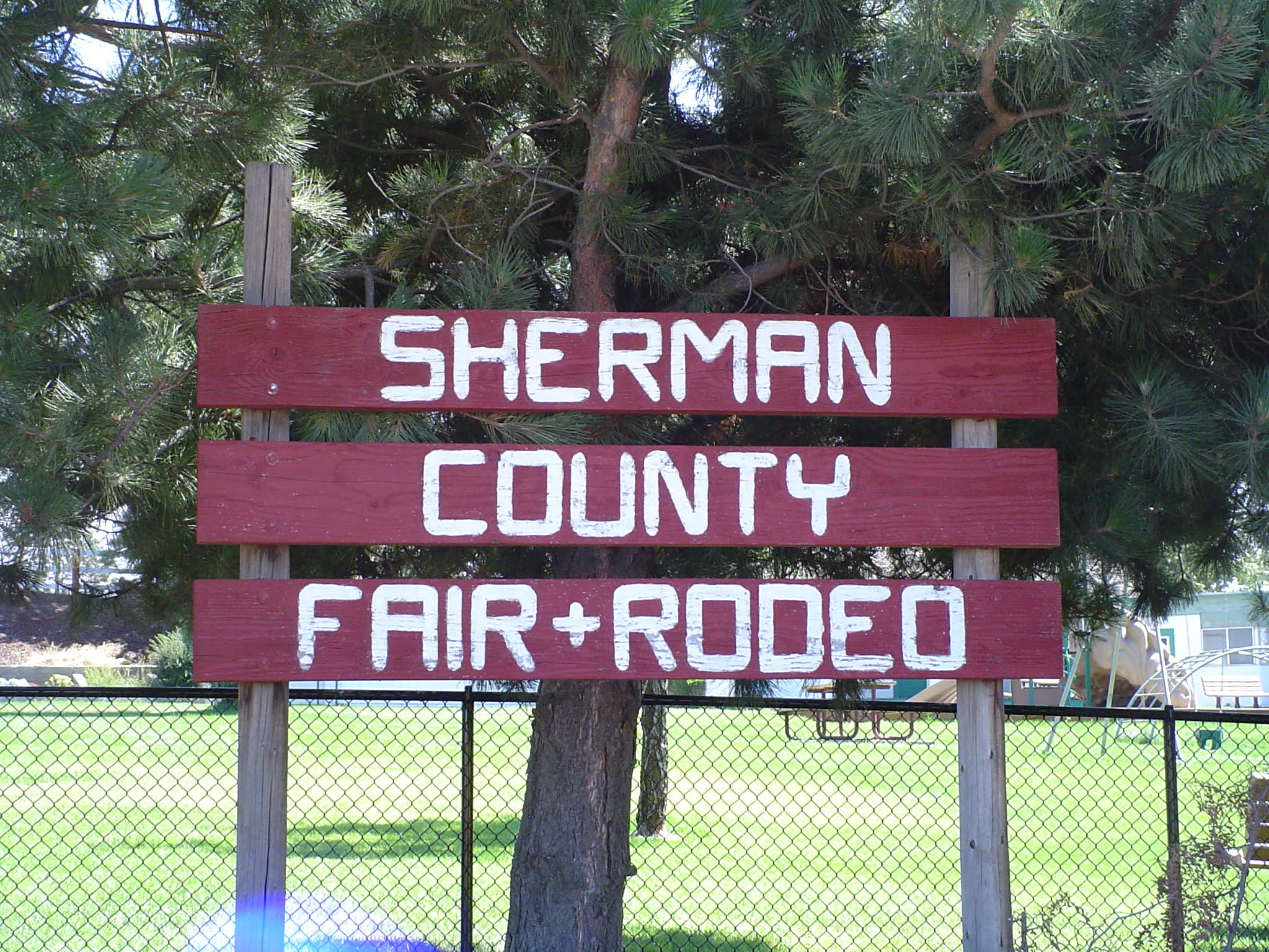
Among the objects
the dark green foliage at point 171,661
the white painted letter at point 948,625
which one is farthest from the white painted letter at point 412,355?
the dark green foliage at point 171,661

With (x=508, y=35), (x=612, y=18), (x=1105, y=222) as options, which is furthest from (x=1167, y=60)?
(x=508, y=35)

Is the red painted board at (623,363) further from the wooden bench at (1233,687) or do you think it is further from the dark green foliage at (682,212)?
the wooden bench at (1233,687)

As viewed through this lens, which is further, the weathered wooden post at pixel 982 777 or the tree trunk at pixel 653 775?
the tree trunk at pixel 653 775

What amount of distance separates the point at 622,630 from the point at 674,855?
5884 mm

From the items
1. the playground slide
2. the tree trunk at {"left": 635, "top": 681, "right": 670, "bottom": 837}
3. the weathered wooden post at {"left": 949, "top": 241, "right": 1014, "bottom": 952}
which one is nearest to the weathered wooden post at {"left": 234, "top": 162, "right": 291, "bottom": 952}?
the weathered wooden post at {"left": 949, "top": 241, "right": 1014, "bottom": 952}

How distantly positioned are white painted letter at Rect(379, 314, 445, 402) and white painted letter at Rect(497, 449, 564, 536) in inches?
11.7

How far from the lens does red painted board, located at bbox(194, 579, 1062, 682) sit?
10.9 feet

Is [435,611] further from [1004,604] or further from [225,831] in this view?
[225,831]

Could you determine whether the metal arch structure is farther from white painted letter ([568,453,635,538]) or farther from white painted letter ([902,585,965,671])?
white painted letter ([568,453,635,538])

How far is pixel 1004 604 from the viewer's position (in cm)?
349

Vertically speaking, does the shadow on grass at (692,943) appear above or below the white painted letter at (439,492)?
below

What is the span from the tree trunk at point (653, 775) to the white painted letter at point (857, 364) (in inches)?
139

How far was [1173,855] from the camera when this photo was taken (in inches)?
163

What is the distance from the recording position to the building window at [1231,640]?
25748 mm
